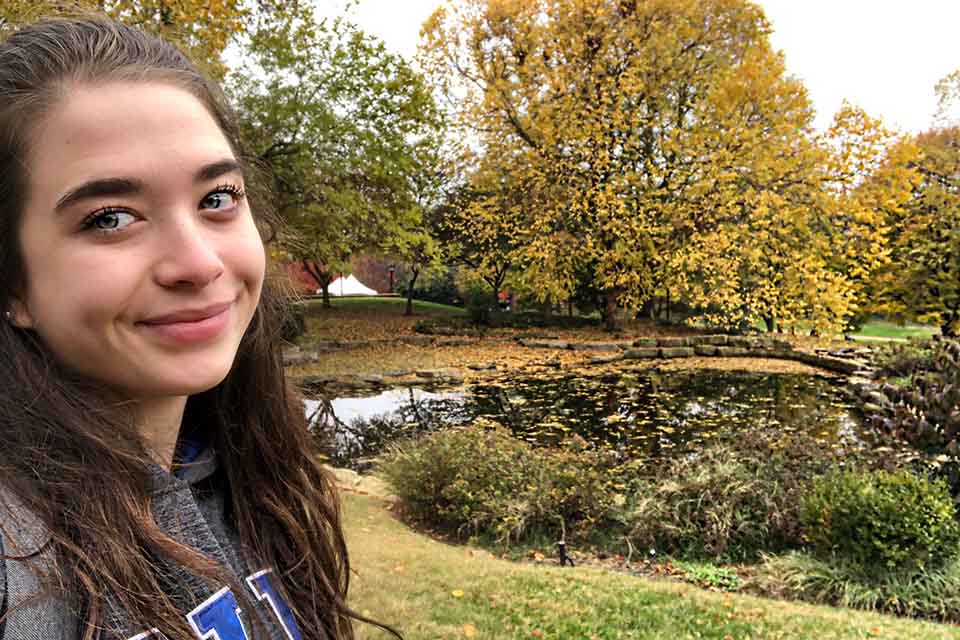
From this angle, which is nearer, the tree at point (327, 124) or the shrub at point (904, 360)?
the shrub at point (904, 360)

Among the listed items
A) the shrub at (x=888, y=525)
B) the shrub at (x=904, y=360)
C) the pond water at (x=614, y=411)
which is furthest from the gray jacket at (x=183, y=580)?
the shrub at (x=904, y=360)

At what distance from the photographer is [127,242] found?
35.4 inches

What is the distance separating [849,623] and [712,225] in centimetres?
1324

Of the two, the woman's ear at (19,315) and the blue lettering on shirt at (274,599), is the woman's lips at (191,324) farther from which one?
the blue lettering on shirt at (274,599)

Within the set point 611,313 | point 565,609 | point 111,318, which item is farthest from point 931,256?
point 111,318

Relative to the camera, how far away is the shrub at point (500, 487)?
5.59 meters

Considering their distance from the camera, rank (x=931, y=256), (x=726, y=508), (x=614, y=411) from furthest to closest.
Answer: (x=931, y=256), (x=614, y=411), (x=726, y=508)

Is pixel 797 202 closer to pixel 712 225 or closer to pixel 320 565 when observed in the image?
pixel 712 225

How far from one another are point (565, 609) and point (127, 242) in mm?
3418

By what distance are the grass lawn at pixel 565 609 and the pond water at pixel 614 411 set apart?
3437 mm

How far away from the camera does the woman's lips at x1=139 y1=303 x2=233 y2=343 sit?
0.93 m

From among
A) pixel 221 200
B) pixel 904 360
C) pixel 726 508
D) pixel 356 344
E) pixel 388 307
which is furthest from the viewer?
pixel 388 307

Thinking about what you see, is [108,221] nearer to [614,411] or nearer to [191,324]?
[191,324]

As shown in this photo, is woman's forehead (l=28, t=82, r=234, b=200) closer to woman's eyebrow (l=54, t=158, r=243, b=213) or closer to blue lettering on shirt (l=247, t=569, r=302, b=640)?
woman's eyebrow (l=54, t=158, r=243, b=213)
